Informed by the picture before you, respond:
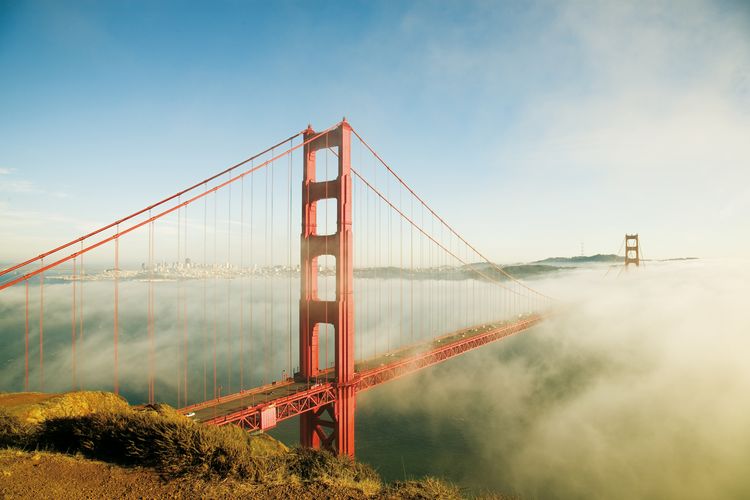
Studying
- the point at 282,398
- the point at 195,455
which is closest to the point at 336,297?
the point at 282,398

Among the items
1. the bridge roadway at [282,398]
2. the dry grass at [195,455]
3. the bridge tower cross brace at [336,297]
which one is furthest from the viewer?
the bridge tower cross brace at [336,297]

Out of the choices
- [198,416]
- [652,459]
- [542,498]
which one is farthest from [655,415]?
[198,416]

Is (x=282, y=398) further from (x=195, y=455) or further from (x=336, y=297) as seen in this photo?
(x=195, y=455)

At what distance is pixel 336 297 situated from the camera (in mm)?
16938

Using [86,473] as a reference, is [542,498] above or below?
below

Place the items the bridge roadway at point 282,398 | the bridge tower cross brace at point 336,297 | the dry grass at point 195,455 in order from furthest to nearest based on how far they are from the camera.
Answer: the bridge tower cross brace at point 336,297, the bridge roadway at point 282,398, the dry grass at point 195,455

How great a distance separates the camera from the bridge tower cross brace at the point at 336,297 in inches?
653

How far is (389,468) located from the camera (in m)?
29.7

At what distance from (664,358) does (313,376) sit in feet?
257

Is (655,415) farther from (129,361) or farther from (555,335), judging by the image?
(129,361)

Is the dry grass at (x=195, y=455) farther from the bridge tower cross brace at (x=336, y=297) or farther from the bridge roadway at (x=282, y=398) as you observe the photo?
the bridge tower cross brace at (x=336, y=297)

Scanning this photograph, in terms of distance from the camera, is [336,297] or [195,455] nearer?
[195,455]

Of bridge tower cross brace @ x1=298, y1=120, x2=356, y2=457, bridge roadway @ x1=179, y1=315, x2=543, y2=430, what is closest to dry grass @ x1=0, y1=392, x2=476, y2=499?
Result: bridge roadway @ x1=179, y1=315, x2=543, y2=430

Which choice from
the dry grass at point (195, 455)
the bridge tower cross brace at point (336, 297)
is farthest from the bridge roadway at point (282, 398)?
the dry grass at point (195, 455)
